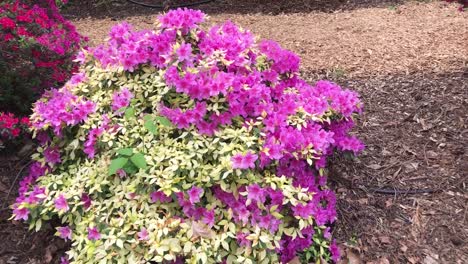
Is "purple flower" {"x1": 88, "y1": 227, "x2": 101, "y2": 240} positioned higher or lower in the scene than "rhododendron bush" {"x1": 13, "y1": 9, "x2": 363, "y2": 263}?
lower

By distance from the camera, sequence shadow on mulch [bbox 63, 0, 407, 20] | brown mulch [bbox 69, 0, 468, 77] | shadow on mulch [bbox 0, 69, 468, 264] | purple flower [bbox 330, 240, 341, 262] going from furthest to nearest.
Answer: shadow on mulch [bbox 63, 0, 407, 20]
brown mulch [bbox 69, 0, 468, 77]
shadow on mulch [bbox 0, 69, 468, 264]
purple flower [bbox 330, 240, 341, 262]

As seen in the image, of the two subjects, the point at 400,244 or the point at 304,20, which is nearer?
the point at 400,244

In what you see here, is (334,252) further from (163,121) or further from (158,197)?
(163,121)

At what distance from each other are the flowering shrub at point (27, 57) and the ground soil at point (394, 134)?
0.41m

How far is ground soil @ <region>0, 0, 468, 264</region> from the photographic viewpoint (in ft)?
7.79

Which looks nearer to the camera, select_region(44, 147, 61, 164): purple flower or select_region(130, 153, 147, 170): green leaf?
select_region(130, 153, 147, 170): green leaf

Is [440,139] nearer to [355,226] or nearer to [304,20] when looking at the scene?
[355,226]

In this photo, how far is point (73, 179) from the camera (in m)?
2.18

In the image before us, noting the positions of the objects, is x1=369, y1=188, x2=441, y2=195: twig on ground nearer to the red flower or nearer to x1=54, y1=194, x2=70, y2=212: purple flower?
x1=54, y1=194, x2=70, y2=212: purple flower

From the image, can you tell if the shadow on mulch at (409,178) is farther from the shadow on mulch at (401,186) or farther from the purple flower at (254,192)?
the purple flower at (254,192)

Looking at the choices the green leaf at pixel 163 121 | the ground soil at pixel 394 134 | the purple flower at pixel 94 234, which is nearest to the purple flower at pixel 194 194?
the green leaf at pixel 163 121

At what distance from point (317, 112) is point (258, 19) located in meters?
3.91

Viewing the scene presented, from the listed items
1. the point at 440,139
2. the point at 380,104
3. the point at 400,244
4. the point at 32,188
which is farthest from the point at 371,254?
the point at 32,188

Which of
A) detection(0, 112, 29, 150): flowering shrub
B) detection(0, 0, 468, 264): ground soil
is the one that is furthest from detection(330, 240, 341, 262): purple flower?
detection(0, 112, 29, 150): flowering shrub
